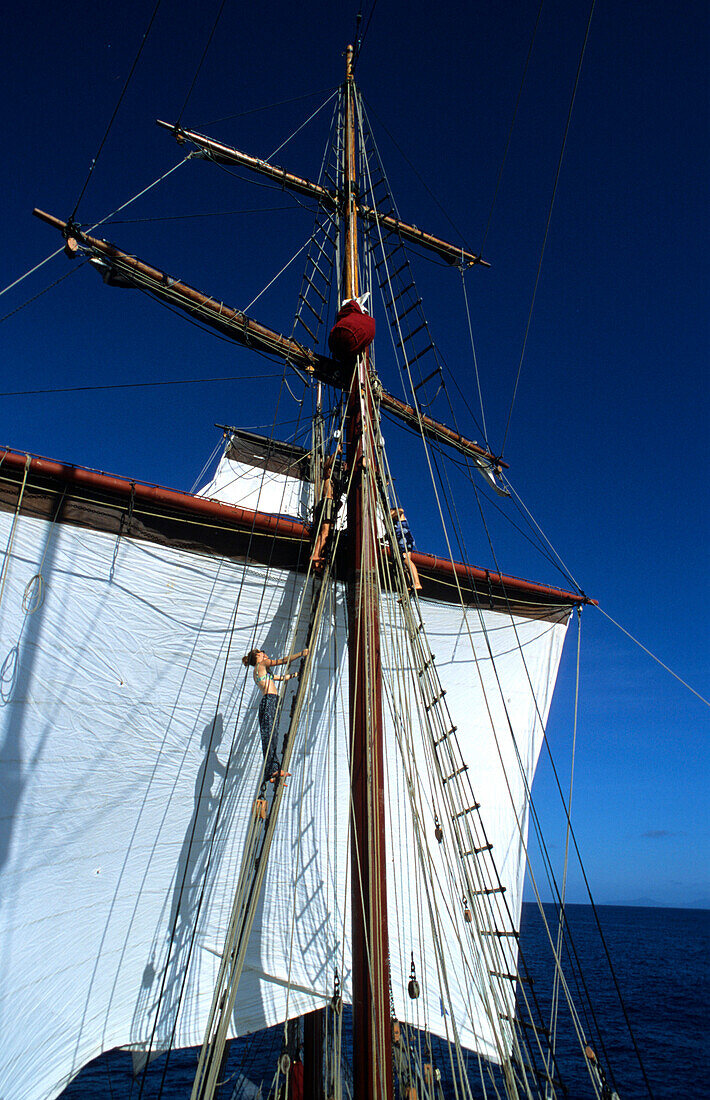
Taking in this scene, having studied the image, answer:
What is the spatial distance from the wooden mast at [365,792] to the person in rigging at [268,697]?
84cm

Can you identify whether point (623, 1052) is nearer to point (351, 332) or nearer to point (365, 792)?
point (365, 792)

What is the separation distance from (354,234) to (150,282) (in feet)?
10.8

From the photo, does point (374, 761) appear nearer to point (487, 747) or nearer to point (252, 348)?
point (487, 747)

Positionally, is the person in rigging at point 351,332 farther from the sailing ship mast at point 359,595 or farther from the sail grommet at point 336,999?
the sail grommet at point 336,999

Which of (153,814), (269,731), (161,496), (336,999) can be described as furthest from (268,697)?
(336,999)

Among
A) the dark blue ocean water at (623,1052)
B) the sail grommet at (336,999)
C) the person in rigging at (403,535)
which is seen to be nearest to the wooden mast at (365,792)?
the person in rigging at (403,535)

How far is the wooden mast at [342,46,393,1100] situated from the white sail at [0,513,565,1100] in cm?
34

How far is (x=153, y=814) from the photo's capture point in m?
6.19

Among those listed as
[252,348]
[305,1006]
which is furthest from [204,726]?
[252,348]

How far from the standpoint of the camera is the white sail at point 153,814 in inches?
210

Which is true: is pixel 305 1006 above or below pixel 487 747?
below

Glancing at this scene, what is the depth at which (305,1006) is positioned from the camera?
6621 millimetres

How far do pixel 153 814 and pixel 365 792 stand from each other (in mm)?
2519

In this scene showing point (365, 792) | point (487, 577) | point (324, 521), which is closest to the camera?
point (365, 792)
